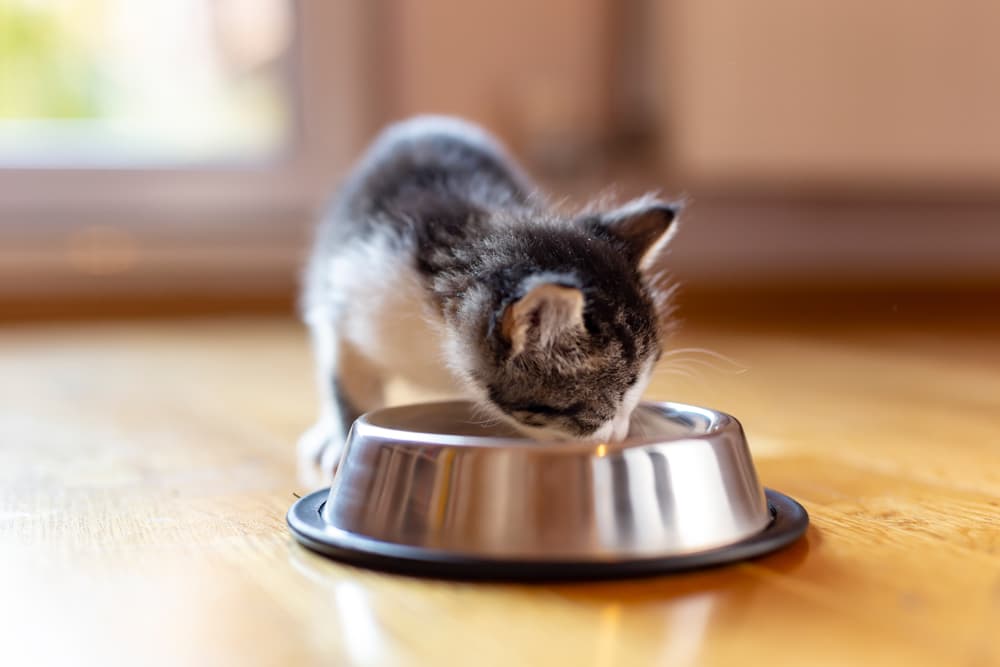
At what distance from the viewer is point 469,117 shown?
10.9ft

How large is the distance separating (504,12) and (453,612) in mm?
2730

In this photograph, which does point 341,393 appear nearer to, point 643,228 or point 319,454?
point 319,454

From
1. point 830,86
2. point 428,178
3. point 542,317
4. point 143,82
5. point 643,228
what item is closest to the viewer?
point 542,317

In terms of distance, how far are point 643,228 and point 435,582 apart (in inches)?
21.7

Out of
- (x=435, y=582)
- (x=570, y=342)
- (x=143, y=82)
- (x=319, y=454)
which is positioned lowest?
(x=319, y=454)

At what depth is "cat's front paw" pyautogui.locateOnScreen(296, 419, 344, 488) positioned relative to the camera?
4.44 ft

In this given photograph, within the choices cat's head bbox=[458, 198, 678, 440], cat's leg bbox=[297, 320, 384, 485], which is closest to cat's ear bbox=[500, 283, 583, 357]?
cat's head bbox=[458, 198, 678, 440]

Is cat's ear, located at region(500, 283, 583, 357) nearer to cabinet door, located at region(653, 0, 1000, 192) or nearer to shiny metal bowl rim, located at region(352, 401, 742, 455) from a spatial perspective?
shiny metal bowl rim, located at region(352, 401, 742, 455)

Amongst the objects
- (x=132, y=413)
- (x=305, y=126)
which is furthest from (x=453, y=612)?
(x=305, y=126)

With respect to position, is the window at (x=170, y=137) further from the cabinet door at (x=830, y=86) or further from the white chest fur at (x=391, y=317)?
the white chest fur at (x=391, y=317)

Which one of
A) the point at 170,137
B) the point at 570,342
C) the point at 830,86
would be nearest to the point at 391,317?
the point at 570,342

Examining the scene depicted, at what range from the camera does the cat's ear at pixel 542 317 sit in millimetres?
1039

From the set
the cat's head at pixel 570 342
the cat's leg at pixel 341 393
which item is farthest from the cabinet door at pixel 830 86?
the cat's head at pixel 570 342

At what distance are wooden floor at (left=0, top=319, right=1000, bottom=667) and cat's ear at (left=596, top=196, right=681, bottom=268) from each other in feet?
0.94
